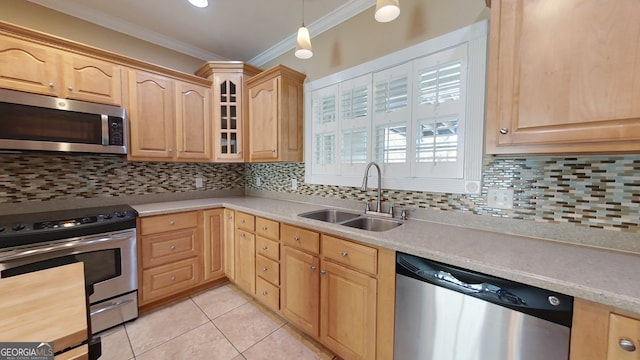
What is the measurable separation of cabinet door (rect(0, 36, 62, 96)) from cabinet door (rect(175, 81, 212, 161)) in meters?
0.82

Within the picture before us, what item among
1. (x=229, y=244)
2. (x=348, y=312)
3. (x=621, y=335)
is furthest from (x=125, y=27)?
(x=621, y=335)

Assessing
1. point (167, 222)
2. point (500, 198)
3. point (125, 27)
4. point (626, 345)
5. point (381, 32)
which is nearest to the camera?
point (626, 345)

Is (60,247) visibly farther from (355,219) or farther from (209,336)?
(355,219)

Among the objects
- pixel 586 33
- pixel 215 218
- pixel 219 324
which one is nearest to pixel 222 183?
pixel 215 218

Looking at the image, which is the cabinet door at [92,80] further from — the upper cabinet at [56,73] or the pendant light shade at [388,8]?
the pendant light shade at [388,8]

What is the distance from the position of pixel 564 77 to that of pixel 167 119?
2.82 metres

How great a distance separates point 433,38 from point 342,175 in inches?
46.9

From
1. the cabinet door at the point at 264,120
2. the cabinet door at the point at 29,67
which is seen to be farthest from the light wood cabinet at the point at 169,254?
the cabinet door at the point at 29,67

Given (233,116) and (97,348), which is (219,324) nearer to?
(97,348)

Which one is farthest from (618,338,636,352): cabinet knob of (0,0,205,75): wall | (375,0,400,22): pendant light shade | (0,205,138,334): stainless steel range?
(0,0,205,75): wall

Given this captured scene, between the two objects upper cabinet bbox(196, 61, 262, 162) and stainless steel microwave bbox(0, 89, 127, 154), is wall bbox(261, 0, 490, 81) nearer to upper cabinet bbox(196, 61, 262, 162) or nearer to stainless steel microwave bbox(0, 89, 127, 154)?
upper cabinet bbox(196, 61, 262, 162)

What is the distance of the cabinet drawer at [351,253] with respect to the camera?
4.22 ft

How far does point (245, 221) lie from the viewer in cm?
215

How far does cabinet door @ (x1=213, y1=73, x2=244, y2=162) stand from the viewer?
256 cm
